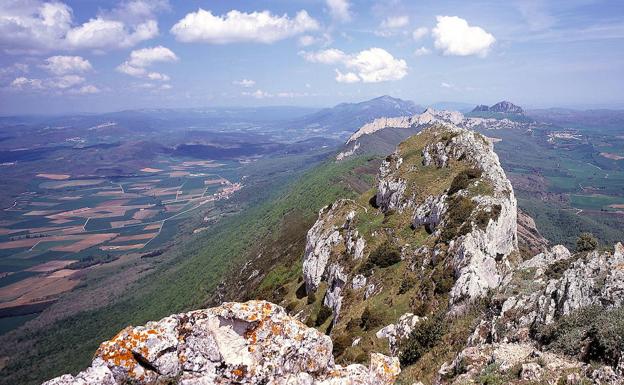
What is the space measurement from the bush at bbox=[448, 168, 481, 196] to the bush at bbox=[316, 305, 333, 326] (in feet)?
69.9

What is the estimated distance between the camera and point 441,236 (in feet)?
142

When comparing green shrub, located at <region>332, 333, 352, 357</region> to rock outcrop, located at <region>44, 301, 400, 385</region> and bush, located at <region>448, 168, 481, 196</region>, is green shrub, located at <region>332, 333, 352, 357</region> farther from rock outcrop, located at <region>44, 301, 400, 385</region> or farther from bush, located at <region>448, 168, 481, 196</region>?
bush, located at <region>448, 168, 481, 196</region>

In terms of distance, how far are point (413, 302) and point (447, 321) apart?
8.67 meters

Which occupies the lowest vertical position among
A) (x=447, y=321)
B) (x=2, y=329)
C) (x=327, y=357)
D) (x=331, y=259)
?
(x=2, y=329)

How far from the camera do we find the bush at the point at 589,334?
1546cm

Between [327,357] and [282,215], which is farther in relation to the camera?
[282,215]

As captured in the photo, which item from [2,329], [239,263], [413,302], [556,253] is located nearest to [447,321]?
[413,302]

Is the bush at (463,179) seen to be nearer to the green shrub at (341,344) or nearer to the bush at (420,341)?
the green shrub at (341,344)

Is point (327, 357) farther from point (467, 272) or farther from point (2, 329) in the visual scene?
point (2, 329)

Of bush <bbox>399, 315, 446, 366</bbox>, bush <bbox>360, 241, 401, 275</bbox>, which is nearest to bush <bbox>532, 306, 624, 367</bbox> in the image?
bush <bbox>399, 315, 446, 366</bbox>

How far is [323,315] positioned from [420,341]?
25184mm

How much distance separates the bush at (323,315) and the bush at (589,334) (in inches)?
1277

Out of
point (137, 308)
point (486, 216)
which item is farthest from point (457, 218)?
point (137, 308)

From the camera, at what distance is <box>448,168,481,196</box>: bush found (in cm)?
5062
